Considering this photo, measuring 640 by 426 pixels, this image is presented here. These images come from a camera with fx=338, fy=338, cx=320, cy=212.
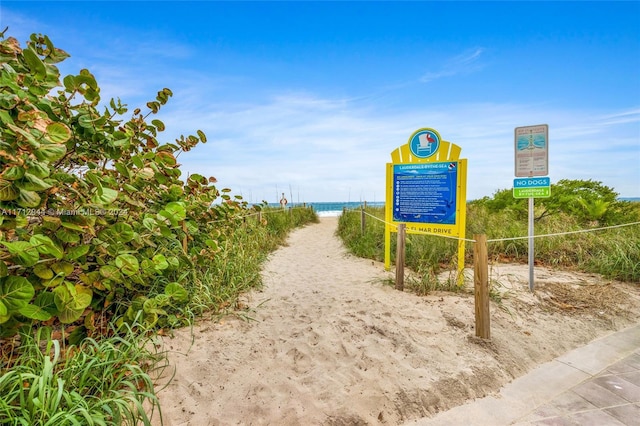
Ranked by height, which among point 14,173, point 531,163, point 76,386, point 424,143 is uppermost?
point 424,143

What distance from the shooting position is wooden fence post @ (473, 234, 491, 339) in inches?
138

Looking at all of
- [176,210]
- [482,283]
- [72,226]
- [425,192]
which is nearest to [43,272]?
[72,226]

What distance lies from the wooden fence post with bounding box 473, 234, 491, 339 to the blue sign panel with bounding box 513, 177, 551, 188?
2.37 m

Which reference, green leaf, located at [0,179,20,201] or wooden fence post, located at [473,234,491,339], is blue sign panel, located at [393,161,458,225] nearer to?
wooden fence post, located at [473,234,491,339]

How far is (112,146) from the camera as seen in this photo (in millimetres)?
2832

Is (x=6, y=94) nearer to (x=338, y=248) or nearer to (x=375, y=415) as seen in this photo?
(x=375, y=415)

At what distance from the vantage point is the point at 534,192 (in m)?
5.18

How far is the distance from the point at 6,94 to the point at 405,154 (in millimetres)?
5336

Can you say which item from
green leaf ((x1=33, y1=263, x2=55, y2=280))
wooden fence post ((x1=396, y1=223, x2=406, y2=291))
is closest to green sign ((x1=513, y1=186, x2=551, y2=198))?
wooden fence post ((x1=396, y1=223, x2=406, y2=291))


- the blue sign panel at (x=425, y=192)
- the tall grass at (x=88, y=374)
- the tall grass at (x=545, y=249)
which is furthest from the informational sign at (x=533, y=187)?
the tall grass at (x=88, y=374)

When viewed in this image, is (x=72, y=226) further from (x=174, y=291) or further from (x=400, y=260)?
(x=400, y=260)

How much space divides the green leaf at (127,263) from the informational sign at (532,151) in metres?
5.38

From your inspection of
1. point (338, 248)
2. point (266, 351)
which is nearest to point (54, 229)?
point (266, 351)

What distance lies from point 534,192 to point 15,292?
20.0 ft
